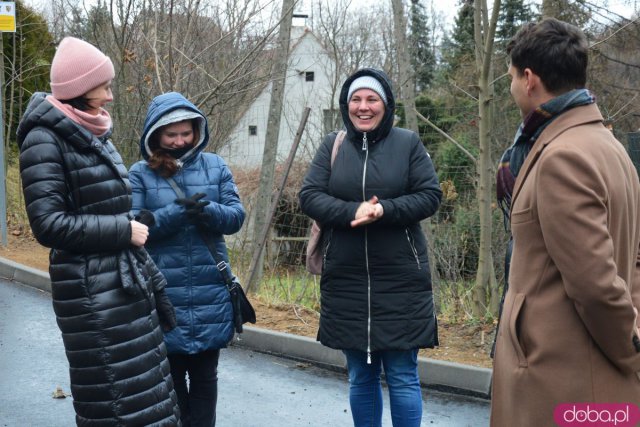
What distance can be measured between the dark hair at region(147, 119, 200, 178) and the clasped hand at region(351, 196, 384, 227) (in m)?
0.96

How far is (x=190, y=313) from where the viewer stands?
12.4 feet

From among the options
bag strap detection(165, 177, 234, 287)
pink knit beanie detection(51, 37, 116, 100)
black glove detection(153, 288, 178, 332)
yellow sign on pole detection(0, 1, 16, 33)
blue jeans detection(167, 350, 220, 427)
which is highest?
yellow sign on pole detection(0, 1, 16, 33)

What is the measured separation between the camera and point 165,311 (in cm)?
344

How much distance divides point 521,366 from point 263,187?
7709 mm

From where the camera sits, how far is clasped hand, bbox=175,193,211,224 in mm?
3701

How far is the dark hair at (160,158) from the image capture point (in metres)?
3.82

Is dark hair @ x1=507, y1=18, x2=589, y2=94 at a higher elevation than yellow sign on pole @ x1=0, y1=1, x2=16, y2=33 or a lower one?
lower

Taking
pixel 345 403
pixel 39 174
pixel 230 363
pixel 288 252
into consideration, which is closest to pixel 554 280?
pixel 39 174

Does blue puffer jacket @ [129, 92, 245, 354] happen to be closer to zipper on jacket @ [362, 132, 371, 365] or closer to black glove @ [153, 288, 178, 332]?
black glove @ [153, 288, 178, 332]

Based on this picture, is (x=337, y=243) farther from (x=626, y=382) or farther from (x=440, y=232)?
(x=440, y=232)

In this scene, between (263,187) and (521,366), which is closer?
(521,366)

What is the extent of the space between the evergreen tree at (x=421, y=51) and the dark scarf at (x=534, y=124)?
23.7 meters

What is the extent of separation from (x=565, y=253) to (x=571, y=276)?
7 centimetres

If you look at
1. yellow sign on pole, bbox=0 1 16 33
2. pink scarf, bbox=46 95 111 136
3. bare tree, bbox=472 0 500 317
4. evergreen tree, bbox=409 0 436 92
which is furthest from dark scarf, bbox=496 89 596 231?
evergreen tree, bbox=409 0 436 92
